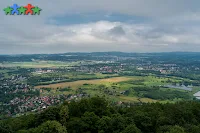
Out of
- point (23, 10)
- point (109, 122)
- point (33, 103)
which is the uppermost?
point (23, 10)

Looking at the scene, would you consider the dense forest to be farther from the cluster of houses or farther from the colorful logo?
the cluster of houses

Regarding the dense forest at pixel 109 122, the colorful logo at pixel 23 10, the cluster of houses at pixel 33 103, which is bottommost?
the cluster of houses at pixel 33 103

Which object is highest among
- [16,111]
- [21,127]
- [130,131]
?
[130,131]

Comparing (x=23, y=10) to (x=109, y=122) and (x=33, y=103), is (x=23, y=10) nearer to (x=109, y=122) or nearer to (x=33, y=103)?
(x=109, y=122)

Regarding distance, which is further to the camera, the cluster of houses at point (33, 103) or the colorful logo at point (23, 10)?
the cluster of houses at point (33, 103)

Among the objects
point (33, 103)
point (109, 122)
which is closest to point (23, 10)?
point (109, 122)

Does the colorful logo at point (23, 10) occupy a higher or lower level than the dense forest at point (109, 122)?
higher

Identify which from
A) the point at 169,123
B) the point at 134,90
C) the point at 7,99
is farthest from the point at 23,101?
the point at 169,123

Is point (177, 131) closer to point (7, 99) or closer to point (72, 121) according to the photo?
point (72, 121)

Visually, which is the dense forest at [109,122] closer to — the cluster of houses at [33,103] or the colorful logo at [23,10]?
the colorful logo at [23,10]

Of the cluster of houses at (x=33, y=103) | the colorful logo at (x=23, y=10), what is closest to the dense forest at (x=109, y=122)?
the colorful logo at (x=23, y=10)

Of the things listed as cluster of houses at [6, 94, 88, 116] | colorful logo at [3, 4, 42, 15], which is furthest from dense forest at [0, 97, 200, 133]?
cluster of houses at [6, 94, 88, 116]
